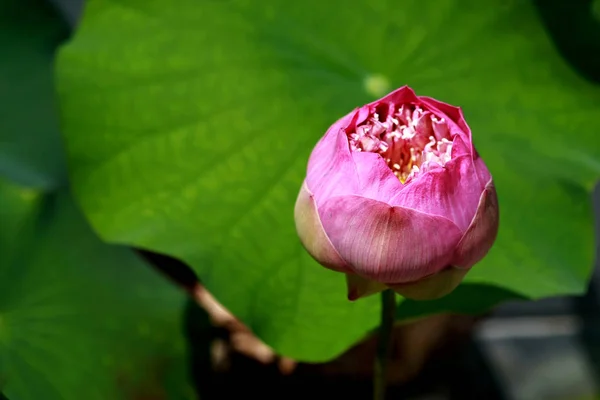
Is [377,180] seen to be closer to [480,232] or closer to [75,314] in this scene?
[480,232]

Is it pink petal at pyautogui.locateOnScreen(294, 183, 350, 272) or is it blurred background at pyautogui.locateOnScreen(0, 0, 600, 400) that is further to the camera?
blurred background at pyautogui.locateOnScreen(0, 0, 600, 400)

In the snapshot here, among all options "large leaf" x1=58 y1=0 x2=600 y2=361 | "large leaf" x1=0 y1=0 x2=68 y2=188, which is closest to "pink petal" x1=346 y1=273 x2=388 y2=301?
"large leaf" x1=58 y1=0 x2=600 y2=361

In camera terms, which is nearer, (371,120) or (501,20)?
(371,120)

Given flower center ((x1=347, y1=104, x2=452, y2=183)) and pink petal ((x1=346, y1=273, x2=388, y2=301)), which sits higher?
flower center ((x1=347, y1=104, x2=452, y2=183))

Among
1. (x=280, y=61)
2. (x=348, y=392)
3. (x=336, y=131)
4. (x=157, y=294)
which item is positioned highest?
(x=336, y=131)

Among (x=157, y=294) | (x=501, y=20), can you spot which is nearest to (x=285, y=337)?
(x=157, y=294)

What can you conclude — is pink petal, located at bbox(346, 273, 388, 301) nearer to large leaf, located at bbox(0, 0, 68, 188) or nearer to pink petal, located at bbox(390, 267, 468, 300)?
pink petal, located at bbox(390, 267, 468, 300)

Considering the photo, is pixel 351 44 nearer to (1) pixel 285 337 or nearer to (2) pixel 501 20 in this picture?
(2) pixel 501 20
